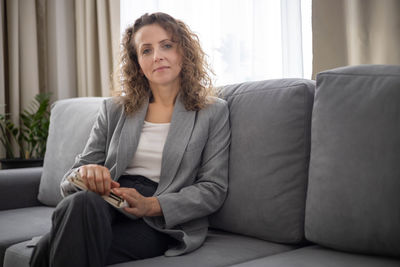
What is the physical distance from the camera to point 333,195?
1.23 meters

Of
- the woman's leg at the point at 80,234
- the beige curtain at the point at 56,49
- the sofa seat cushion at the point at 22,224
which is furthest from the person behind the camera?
the beige curtain at the point at 56,49

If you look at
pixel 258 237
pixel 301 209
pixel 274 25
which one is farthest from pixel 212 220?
pixel 274 25

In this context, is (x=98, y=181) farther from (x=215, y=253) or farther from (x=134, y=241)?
(x=215, y=253)

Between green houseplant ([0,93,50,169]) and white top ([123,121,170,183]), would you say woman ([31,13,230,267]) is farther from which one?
green houseplant ([0,93,50,169])

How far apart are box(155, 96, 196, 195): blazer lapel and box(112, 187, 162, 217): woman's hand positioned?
109mm

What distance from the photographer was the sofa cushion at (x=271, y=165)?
1378 mm

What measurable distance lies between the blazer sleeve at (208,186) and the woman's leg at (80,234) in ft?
0.82

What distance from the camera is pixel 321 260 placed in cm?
118

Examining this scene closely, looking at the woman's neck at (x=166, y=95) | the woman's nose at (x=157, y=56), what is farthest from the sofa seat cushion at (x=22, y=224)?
the woman's nose at (x=157, y=56)

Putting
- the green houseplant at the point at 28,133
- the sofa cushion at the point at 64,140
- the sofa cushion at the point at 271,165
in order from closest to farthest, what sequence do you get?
the sofa cushion at the point at 271,165, the sofa cushion at the point at 64,140, the green houseplant at the point at 28,133

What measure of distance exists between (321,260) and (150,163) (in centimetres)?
66

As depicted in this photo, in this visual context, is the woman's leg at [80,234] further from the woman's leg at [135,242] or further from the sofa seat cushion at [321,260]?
the sofa seat cushion at [321,260]

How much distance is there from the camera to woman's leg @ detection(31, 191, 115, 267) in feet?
3.64

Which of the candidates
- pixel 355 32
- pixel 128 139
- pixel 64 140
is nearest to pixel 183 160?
pixel 128 139
